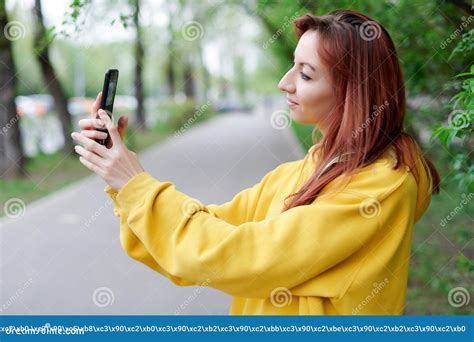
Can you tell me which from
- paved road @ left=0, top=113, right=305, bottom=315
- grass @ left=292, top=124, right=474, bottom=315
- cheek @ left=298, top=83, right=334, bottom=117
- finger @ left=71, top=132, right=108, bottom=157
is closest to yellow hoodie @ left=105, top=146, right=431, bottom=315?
finger @ left=71, top=132, right=108, bottom=157

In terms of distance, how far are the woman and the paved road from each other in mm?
3331

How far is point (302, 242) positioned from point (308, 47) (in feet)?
1.79

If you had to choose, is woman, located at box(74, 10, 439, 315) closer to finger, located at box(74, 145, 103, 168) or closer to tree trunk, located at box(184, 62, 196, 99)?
finger, located at box(74, 145, 103, 168)

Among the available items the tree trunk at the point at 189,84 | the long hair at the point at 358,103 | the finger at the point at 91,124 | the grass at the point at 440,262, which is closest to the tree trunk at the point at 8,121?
the grass at the point at 440,262

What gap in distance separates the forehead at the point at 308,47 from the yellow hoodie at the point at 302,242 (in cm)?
34

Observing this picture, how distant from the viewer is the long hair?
168cm

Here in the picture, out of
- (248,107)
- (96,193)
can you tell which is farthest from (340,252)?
(248,107)

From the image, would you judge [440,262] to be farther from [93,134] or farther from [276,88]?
[276,88]

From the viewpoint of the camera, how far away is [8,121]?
1063 cm

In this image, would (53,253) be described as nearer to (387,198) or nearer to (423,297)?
(423,297)

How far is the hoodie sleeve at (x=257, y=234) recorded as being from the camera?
156 cm

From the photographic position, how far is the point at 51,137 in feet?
56.3

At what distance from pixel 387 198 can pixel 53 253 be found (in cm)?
555

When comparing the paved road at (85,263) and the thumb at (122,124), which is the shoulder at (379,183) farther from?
the paved road at (85,263)
